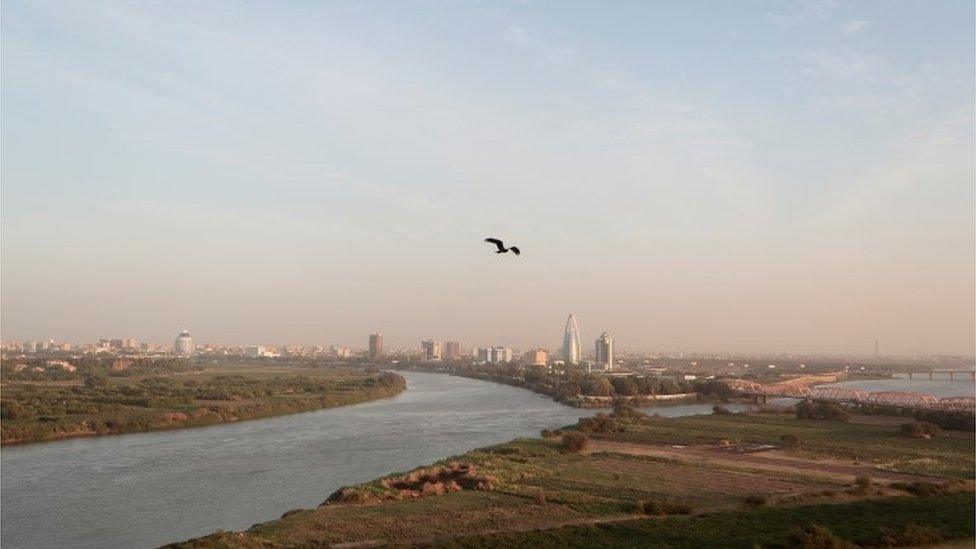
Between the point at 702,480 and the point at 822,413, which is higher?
the point at 822,413

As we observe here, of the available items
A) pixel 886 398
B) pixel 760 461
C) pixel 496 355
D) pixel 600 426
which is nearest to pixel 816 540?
pixel 760 461

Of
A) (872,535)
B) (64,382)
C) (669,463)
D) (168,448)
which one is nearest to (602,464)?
(669,463)

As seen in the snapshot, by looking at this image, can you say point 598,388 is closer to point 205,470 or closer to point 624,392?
point 624,392

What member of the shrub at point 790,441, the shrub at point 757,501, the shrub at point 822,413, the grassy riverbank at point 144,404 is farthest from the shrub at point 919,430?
the grassy riverbank at point 144,404

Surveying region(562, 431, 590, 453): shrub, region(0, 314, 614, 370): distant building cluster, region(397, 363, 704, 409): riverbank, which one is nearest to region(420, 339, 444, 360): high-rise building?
region(0, 314, 614, 370): distant building cluster

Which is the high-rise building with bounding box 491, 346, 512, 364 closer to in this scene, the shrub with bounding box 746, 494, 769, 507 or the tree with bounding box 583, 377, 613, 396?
the tree with bounding box 583, 377, 613, 396
